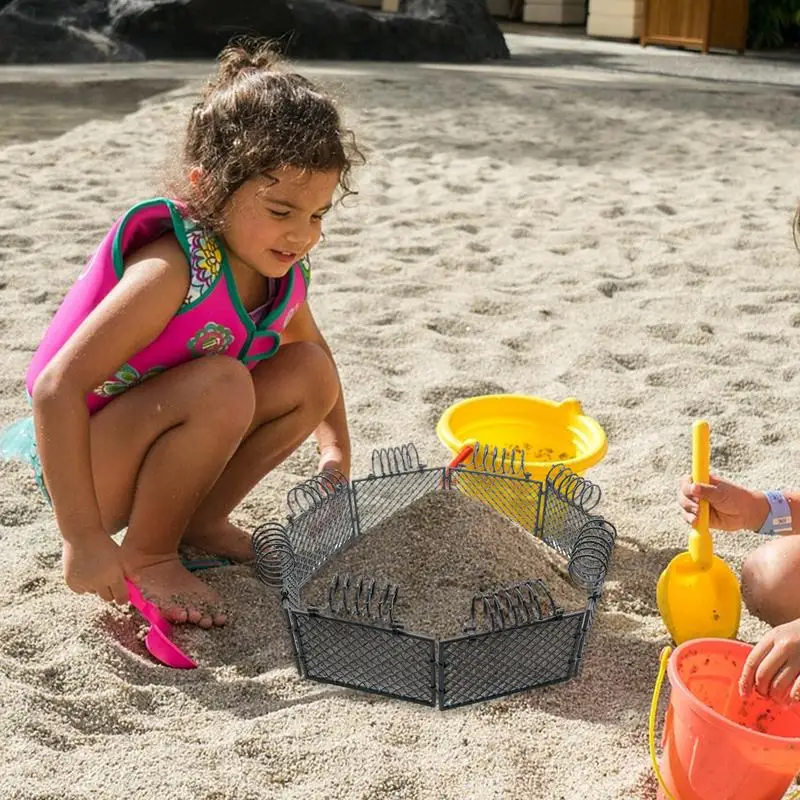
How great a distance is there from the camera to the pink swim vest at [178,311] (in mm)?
1807

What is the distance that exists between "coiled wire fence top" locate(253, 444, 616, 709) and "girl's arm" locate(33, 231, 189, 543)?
0.31 m

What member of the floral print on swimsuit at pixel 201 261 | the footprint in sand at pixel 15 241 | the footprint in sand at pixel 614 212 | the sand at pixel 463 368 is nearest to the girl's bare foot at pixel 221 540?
the sand at pixel 463 368

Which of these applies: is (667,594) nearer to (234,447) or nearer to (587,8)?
(234,447)

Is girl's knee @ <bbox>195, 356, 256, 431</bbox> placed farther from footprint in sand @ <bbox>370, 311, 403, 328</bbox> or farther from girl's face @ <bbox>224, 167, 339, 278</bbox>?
footprint in sand @ <bbox>370, 311, 403, 328</bbox>

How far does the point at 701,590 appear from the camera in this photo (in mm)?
1710

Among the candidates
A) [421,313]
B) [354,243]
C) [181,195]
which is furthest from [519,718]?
[354,243]

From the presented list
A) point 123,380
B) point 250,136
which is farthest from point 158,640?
point 250,136

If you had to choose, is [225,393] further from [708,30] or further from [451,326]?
[708,30]

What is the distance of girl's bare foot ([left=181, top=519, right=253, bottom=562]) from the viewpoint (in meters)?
1.98

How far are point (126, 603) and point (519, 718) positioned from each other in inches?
24.9

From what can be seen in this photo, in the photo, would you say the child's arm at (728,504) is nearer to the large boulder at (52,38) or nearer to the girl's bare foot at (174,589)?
the girl's bare foot at (174,589)

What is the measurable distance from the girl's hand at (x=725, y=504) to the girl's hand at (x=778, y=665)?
401mm

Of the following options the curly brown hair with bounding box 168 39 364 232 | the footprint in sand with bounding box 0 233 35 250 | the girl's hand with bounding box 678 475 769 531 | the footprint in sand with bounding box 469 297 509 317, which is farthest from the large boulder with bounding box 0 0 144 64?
the girl's hand with bounding box 678 475 769 531

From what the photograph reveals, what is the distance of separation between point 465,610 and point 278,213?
682 millimetres
